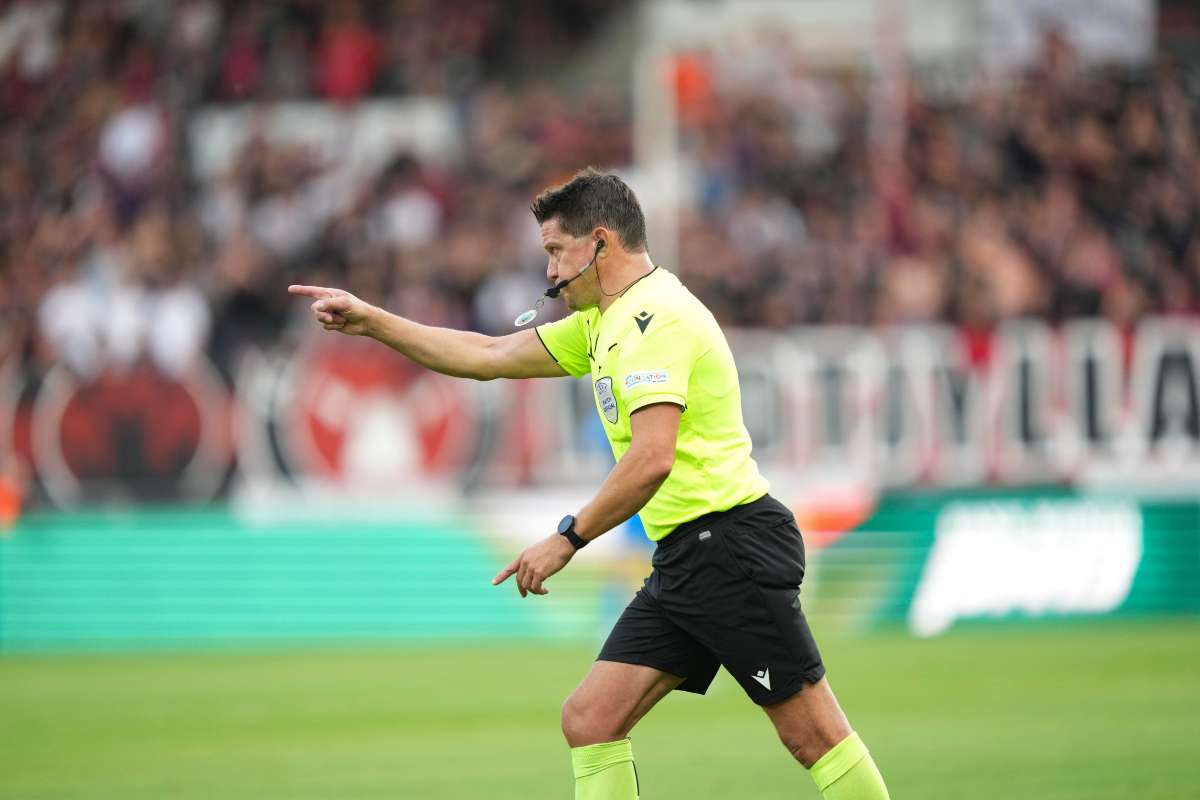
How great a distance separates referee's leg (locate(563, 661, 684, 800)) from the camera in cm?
632

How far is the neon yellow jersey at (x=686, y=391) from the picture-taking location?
243 inches

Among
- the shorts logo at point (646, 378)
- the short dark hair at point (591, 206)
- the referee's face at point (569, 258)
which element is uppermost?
the short dark hair at point (591, 206)

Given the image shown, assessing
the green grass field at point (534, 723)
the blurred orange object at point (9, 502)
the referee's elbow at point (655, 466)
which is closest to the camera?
the referee's elbow at point (655, 466)

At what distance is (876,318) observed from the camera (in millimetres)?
18406

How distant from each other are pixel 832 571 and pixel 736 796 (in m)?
7.21

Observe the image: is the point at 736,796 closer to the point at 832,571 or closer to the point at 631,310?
the point at 631,310

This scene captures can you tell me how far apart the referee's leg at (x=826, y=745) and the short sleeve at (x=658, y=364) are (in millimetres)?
1071

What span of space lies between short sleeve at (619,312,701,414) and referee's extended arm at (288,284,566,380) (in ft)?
2.85

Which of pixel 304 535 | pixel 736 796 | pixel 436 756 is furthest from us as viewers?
pixel 304 535

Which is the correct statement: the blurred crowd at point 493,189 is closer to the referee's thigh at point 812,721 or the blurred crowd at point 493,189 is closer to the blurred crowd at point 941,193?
the blurred crowd at point 941,193

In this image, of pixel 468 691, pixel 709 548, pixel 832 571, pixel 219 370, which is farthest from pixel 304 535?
pixel 709 548

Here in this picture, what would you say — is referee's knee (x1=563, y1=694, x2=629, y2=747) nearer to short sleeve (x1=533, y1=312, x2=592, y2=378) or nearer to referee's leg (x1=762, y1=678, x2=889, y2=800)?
referee's leg (x1=762, y1=678, x2=889, y2=800)

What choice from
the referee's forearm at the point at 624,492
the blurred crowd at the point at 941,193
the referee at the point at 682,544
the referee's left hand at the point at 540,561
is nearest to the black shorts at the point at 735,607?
the referee at the point at 682,544

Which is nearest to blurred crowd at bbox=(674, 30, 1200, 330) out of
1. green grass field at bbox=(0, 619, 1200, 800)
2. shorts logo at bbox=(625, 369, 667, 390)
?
green grass field at bbox=(0, 619, 1200, 800)
